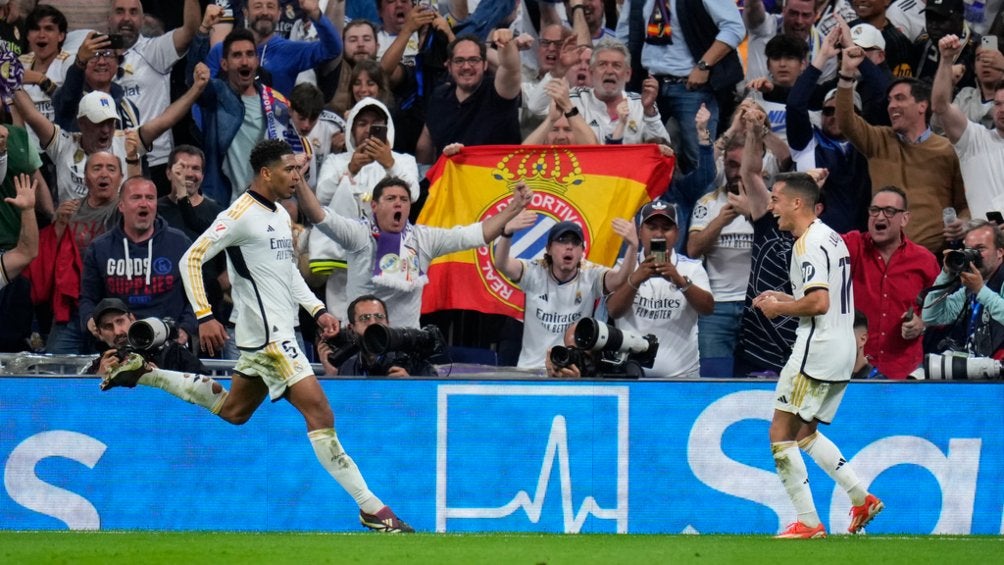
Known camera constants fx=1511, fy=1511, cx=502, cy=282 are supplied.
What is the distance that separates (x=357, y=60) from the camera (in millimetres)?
14156

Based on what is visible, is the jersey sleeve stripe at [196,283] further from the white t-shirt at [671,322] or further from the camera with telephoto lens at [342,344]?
the white t-shirt at [671,322]

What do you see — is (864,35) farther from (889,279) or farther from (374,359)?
(374,359)

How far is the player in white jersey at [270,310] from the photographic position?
917 cm

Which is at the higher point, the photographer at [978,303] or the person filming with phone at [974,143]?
the person filming with phone at [974,143]

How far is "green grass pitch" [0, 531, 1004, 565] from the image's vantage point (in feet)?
25.0

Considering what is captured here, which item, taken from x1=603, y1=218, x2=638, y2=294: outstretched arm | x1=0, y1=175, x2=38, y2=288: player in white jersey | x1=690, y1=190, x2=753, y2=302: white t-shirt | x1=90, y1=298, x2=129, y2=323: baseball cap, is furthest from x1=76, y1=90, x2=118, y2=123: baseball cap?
x1=690, y1=190, x2=753, y2=302: white t-shirt

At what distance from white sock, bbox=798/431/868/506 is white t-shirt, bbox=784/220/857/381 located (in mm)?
422

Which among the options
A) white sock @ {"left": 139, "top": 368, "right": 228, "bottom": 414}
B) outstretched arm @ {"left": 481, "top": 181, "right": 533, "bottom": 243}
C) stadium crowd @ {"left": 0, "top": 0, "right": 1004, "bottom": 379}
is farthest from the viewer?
outstretched arm @ {"left": 481, "top": 181, "right": 533, "bottom": 243}

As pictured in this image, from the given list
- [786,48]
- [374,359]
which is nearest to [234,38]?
[374,359]

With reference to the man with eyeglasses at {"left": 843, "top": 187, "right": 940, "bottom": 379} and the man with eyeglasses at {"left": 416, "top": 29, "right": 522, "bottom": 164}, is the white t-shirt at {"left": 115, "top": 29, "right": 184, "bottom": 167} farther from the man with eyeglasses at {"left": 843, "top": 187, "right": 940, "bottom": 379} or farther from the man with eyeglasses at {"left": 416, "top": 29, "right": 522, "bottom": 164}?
the man with eyeglasses at {"left": 843, "top": 187, "right": 940, "bottom": 379}

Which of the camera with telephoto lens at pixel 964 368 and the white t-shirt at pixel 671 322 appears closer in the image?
the camera with telephoto lens at pixel 964 368

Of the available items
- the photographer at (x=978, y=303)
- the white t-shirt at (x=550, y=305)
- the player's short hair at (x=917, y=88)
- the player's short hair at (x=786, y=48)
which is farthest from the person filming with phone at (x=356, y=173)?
the photographer at (x=978, y=303)

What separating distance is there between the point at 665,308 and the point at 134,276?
411 centimetres

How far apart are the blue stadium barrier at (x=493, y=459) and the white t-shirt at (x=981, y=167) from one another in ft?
7.62
